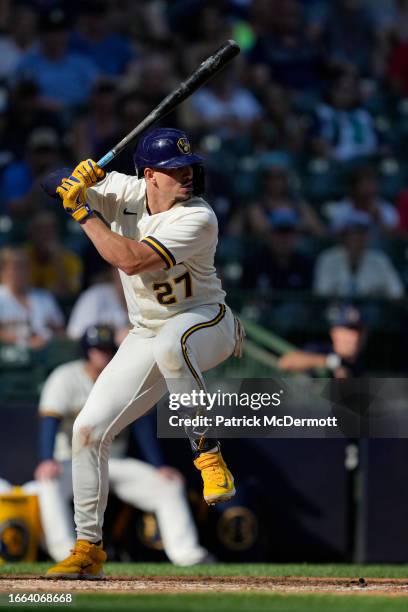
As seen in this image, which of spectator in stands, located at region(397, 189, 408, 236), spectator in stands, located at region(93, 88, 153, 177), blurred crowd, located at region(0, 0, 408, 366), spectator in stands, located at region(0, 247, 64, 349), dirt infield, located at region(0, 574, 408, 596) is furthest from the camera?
spectator in stands, located at region(397, 189, 408, 236)

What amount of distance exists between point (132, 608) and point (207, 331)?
4.91ft

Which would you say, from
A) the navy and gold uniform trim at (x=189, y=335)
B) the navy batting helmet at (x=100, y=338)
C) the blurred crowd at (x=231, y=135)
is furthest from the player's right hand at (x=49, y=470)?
the navy and gold uniform trim at (x=189, y=335)

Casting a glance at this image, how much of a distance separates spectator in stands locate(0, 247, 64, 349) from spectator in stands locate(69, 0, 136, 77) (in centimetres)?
368

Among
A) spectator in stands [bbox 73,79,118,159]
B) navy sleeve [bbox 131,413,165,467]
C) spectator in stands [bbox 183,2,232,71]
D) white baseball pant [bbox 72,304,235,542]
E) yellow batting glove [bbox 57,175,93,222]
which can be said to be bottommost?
navy sleeve [bbox 131,413,165,467]

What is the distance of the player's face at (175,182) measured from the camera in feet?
17.9

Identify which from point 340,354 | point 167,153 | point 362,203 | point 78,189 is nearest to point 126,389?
point 78,189

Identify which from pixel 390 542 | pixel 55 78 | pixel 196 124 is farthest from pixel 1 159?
pixel 390 542

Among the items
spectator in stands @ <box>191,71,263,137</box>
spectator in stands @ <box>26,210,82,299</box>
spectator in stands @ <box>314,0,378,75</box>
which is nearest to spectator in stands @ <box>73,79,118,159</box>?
spectator in stands @ <box>191,71,263,137</box>

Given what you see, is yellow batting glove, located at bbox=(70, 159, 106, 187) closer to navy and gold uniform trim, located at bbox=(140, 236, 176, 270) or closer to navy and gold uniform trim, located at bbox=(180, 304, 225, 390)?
navy and gold uniform trim, located at bbox=(140, 236, 176, 270)

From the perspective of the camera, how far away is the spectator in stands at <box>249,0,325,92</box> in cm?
1282

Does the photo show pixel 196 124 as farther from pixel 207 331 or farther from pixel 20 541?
pixel 207 331

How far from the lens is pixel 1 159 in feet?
34.0

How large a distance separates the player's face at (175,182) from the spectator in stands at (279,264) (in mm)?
3843

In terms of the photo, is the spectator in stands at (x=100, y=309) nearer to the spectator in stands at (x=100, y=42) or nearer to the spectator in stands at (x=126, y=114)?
the spectator in stands at (x=126, y=114)
